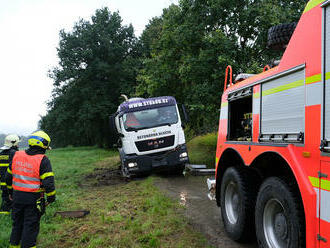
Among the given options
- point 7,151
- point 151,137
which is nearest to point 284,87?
point 7,151

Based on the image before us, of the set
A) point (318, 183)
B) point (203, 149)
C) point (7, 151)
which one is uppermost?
point (318, 183)

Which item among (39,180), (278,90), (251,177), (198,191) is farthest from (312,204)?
(198,191)

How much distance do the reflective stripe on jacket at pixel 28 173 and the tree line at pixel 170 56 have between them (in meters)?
8.97

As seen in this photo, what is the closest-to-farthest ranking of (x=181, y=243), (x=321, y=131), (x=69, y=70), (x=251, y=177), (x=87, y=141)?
(x=321, y=131) → (x=251, y=177) → (x=181, y=243) → (x=69, y=70) → (x=87, y=141)

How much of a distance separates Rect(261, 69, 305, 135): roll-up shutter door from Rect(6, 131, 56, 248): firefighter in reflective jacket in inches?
122

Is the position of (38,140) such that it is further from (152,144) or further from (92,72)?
(92,72)

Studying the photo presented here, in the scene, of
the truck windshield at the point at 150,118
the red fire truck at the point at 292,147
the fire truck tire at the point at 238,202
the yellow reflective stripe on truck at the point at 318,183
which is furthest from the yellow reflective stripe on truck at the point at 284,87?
the truck windshield at the point at 150,118

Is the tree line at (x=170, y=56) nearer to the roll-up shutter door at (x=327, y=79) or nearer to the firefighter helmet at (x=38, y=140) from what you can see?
the firefighter helmet at (x=38, y=140)

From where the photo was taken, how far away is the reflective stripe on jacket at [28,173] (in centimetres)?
414

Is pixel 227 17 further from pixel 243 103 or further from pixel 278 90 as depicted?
pixel 278 90

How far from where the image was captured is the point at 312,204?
8.11 feet

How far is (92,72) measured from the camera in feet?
103

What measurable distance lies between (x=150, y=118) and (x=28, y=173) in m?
7.08

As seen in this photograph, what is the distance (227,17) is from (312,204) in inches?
477
